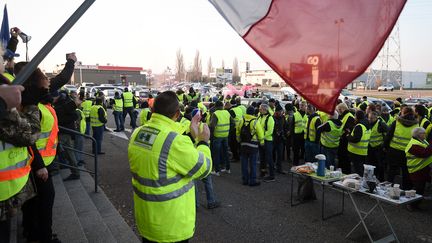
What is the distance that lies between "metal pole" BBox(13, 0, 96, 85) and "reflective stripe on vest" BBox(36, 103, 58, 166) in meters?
3.35

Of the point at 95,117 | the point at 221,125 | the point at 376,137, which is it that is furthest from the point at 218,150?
the point at 95,117

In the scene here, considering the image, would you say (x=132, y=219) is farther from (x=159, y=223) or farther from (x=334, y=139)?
(x=334, y=139)

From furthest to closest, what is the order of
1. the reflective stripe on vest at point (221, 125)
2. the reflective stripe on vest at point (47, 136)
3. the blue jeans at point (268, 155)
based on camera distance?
the reflective stripe on vest at point (221, 125) < the blue jeans at point (268, 155) < the reflective stripe on vest at point (47, 136)

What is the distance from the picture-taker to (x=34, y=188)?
3.52 meters

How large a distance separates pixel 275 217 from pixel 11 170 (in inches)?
191

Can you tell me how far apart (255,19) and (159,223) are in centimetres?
201

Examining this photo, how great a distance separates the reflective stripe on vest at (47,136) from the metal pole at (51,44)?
3346 mm

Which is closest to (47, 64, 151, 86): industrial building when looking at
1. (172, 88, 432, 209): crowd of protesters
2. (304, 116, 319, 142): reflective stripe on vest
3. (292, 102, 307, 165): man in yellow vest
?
(292, 102, 307, 165): man in yellow vest

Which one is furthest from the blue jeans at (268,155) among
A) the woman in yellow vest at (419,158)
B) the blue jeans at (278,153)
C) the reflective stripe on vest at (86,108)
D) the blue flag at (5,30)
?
the reflective stripe on vest at (86,108)

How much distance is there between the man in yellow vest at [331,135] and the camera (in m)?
8.65

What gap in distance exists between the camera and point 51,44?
181cm

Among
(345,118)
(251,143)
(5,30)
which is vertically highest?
(5,30)

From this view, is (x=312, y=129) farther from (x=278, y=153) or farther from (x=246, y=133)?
(x=246, y=133)

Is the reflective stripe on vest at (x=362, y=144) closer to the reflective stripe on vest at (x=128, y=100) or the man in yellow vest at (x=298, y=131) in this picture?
the man in yellow vest at (x=298, y=131)
